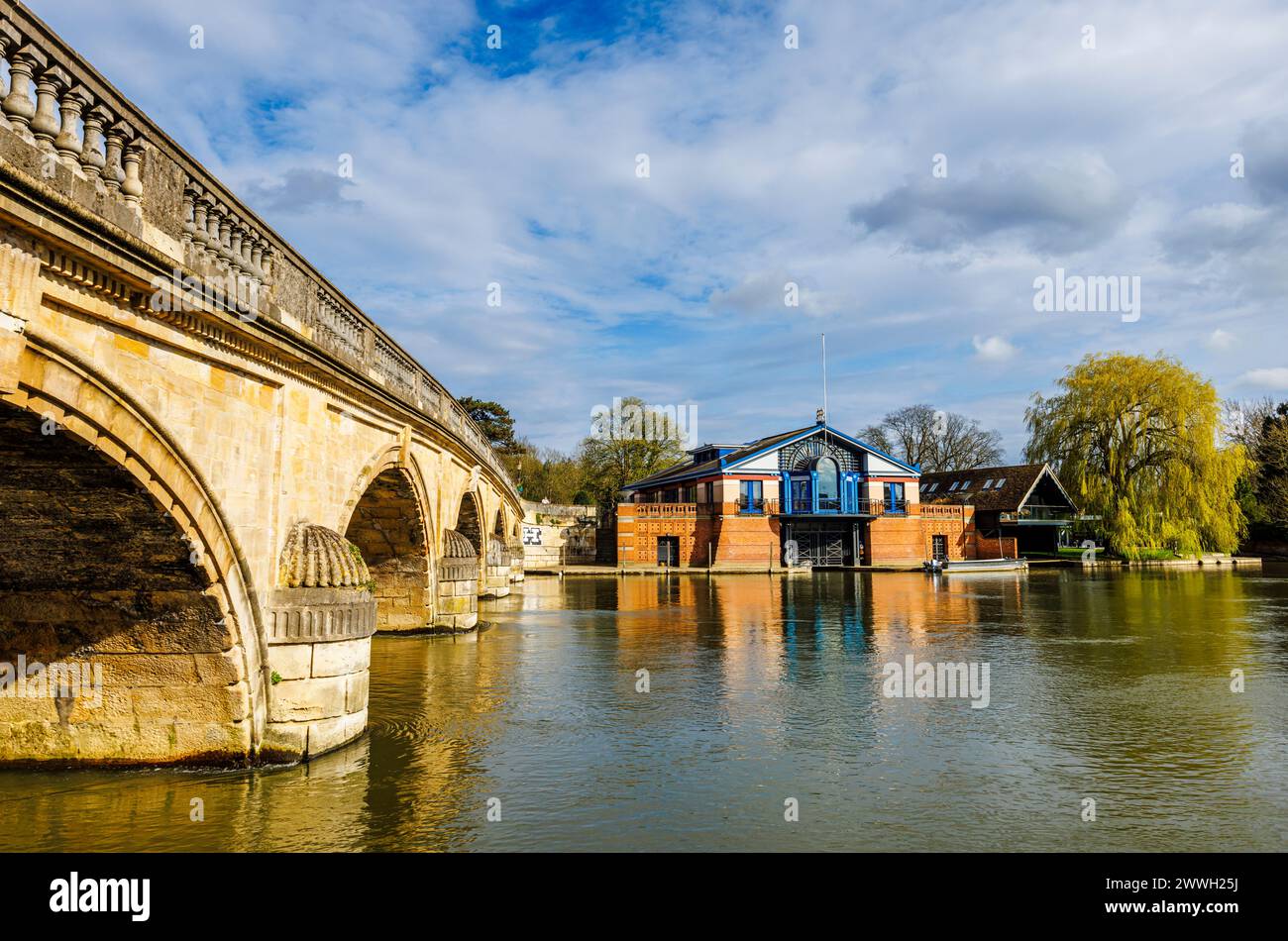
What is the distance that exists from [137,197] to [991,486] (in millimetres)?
56404

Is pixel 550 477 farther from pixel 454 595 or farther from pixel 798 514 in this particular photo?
pixel 454 595

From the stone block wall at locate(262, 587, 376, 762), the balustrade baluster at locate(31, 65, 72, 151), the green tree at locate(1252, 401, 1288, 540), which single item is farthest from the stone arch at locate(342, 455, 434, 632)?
the green tree at locate(1252, 401, 1288, 540)

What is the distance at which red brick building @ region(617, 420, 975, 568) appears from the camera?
47969 mm

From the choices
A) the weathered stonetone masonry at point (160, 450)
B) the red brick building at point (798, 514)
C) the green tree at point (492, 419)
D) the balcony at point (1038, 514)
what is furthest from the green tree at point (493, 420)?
the weathered stonetone masonry at point (160, 450)

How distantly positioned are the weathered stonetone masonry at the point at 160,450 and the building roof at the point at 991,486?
4971cm

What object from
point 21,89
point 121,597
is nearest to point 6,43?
point 21,89

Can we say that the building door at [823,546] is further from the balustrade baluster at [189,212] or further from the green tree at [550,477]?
the balustrade baluster at [189,212]

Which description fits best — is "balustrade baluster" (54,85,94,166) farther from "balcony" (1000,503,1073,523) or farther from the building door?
"balcony" (1000,503,1073,523)

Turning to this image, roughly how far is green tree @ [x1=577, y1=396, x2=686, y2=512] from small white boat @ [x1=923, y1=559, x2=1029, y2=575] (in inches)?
957

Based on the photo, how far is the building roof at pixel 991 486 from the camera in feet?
172

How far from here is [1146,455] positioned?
47625 mm

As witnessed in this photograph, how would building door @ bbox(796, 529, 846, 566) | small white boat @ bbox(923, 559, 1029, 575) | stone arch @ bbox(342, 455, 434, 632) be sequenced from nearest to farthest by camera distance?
stone arch @ bbox(342, 455, 434, 632) < small white boat @ bbox(923, 559, 1029, 575) < building door @ bbox(796, 529, 846, 566)

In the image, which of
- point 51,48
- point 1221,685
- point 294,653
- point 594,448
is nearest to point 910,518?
point 594,448

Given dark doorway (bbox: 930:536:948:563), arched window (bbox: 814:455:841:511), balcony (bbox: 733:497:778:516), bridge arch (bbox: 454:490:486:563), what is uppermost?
arched window (bbox: 814:455:841:511)
